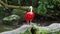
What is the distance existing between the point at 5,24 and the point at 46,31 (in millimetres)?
4254

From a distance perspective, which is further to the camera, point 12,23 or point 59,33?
point 12,23

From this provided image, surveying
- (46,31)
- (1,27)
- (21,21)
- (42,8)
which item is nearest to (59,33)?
(46,31)

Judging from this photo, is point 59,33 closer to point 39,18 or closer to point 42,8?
point 42,8

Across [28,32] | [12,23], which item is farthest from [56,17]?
[28,32]

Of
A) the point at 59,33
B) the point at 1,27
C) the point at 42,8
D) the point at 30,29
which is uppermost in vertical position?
the point at 42,8

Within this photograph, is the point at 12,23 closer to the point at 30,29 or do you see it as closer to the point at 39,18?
the point at 39,18

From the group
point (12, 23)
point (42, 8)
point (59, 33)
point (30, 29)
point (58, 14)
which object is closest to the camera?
point (42, 8)

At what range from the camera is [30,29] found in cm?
226

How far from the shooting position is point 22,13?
7457 mm

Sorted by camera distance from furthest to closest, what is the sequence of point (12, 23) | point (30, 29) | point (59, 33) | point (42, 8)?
point (12, 23), point (59, 33), point (30, 29), point (42, 8)

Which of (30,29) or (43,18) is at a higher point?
(30,29)

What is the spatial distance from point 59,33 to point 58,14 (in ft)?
15.6

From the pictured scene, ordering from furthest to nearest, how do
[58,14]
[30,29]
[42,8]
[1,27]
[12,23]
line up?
[58,14] < [12,23] < [1,27] < [30,29] < [42,8]

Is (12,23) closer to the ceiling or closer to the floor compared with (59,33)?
closer to the floor
